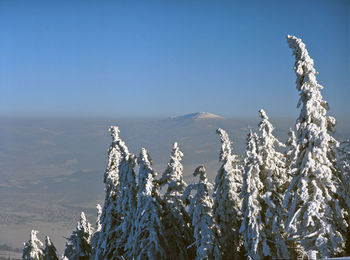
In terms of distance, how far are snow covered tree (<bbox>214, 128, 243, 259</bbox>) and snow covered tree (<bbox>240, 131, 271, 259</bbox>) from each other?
178cm

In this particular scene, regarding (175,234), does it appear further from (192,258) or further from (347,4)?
(347,4)

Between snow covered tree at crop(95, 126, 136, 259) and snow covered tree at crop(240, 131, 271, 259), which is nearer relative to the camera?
snow covered tree at crop(240, 131, 271, 259)

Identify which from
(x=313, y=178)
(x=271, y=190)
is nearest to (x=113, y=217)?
(x=271, y=190)

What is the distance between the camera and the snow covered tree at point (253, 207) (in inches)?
488

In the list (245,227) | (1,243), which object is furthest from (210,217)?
(1,243)

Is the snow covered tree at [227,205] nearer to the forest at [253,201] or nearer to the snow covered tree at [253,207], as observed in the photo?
the forest at [253,201]

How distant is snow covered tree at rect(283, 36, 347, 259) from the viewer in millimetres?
10406

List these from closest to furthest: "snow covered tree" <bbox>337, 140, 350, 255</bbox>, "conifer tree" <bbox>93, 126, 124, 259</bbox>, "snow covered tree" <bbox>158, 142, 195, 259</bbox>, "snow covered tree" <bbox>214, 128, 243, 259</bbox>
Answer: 1. "snow covered tree" <bbox>337, 140, 350, 255</bbox>
2. "snow covered tree" <bbox>214, 128, 243, 259</bbox>
3. "snow covered tree" <bbox>158, 142, 195, 259</bbox>
4. "conifer tree" <bbox>93, 126, 124, 259</bbox>

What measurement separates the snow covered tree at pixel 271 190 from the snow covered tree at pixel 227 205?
1402 mm

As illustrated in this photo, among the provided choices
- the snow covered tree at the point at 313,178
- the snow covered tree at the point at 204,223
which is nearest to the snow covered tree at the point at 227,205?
the snow covered tree at the point at 204,223

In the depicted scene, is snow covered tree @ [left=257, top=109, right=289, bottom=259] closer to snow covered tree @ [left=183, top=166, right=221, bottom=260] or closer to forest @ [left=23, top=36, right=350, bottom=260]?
forest @ [left=23, top=36, right=350, bottom=260]

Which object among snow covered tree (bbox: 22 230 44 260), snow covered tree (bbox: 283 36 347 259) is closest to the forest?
snow covered tree (bbox: 283 36 347 259)

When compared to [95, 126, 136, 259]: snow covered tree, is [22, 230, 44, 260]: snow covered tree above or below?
below

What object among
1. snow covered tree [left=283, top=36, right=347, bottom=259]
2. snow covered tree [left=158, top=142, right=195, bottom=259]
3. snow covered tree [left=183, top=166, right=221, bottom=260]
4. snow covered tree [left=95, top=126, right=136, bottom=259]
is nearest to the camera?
snow covered tree [left=283, top=36, right=347, bottom=259]
